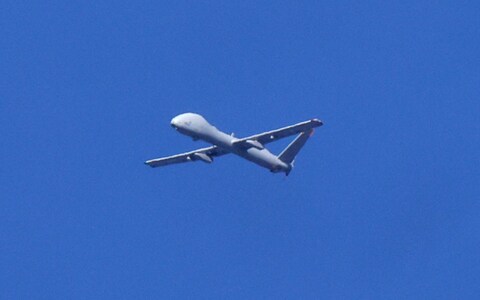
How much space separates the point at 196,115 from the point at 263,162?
9891mm

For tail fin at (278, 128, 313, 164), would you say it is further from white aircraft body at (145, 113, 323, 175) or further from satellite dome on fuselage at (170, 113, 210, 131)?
satellite dome on fuselage at (170, 113, 210, 131)

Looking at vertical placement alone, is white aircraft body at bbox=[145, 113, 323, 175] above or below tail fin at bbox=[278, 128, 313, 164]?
below

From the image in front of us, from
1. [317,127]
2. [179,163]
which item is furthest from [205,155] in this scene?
[317,127]

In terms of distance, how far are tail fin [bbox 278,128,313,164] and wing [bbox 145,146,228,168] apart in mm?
6533

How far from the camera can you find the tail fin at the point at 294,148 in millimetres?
174875

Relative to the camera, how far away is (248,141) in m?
169

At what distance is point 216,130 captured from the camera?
168 m

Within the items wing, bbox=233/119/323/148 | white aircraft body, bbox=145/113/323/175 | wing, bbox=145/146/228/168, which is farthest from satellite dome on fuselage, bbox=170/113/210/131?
wing, bbox=145/146/228/168

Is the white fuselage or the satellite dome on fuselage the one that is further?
the white fuselage

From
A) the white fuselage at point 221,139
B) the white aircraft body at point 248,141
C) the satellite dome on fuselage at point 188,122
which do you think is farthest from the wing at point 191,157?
the satellite dome on fuselage at point 188,122

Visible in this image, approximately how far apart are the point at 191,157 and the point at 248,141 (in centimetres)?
1198

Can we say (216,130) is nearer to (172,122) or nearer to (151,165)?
(172,122)

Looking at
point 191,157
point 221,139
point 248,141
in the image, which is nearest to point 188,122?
point 221,139

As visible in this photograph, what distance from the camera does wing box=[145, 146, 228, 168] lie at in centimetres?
17588
